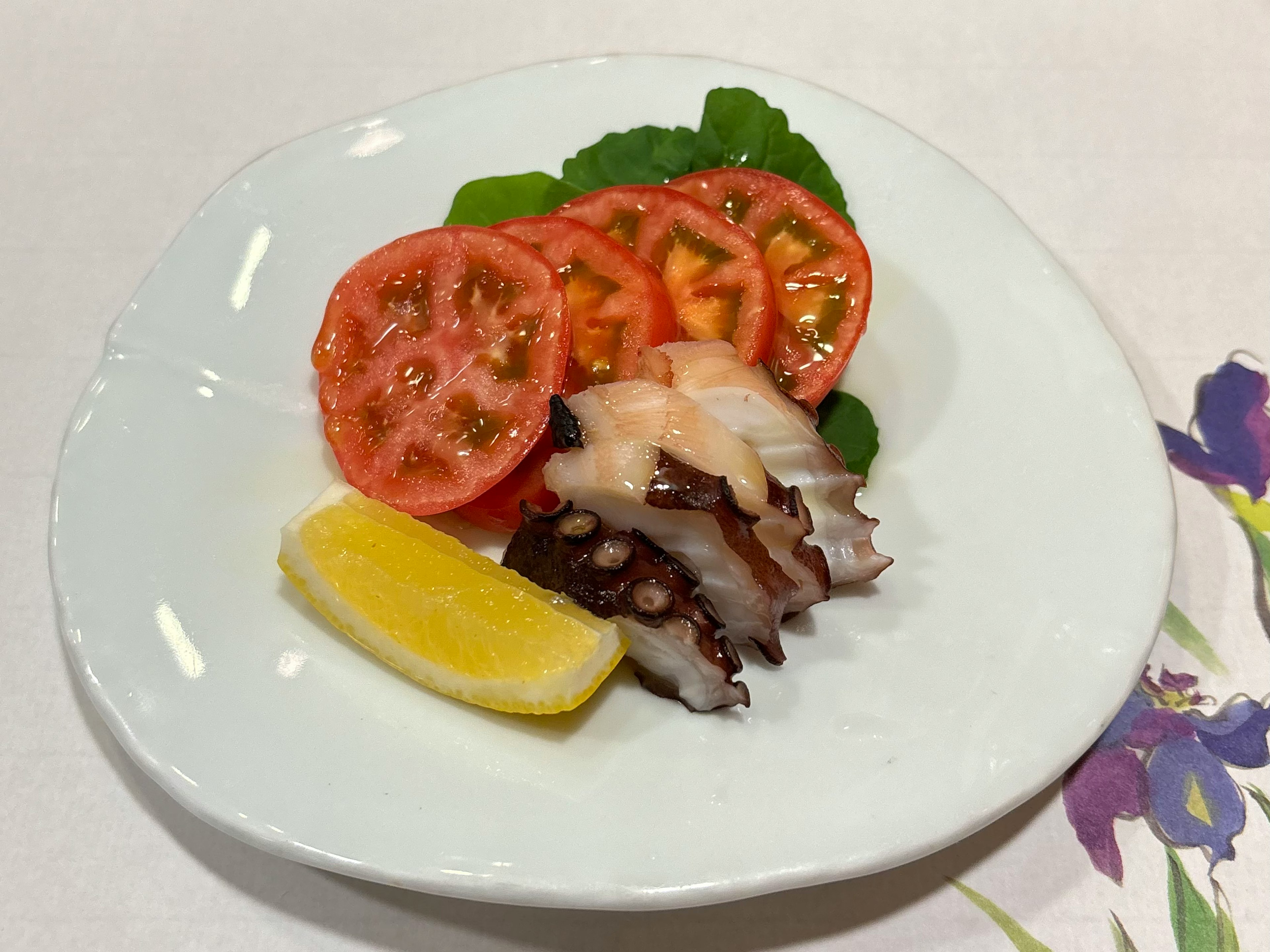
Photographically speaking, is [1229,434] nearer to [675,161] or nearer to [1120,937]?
[1120,937]

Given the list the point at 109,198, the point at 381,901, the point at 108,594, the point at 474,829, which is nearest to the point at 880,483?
the point at 474,829

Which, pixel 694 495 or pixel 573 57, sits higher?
pixel 573 57

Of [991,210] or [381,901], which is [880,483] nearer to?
[991,210]

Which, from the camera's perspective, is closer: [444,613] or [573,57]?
[444,613]

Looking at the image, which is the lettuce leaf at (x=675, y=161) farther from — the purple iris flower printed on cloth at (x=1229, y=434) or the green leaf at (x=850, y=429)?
the purple iris flower printed on cloth at (x=1229, y=434)

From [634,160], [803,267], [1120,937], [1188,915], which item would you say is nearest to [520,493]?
[803,267]

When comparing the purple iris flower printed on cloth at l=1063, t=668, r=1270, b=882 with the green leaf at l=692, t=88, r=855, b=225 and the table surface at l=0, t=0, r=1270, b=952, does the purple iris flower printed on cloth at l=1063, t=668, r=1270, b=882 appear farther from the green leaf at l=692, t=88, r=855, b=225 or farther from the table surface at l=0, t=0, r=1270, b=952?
the green leaf at l=692, t=88, r=855, b=225
